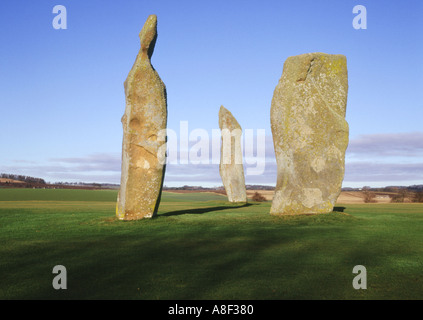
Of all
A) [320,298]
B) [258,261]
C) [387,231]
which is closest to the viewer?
[320,298]

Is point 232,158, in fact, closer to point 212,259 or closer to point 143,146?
point 143,146

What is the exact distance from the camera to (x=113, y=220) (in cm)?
1391

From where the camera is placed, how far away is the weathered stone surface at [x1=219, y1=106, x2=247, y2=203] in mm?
26250

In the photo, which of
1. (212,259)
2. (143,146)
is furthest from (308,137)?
(212,259)

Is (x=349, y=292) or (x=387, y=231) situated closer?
(x=349, y=292)

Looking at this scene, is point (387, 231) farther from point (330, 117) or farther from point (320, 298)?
point (320, 298)

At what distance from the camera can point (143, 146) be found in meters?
14.0

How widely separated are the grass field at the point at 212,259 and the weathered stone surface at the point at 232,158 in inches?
508

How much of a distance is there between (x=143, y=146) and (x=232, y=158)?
12.9 m

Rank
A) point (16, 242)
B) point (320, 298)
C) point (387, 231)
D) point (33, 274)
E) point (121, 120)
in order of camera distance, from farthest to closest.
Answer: point (121, 120) < point (387, 231) < point (16, 242) < point (33, 274) < point (320, 298)

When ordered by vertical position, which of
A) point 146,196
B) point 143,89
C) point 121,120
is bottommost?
point 146,196

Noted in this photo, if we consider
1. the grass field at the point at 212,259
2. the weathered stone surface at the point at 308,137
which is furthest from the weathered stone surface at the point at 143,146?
the weathered stone surface at the point at 308,137

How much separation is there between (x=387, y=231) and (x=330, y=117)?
183 inches
